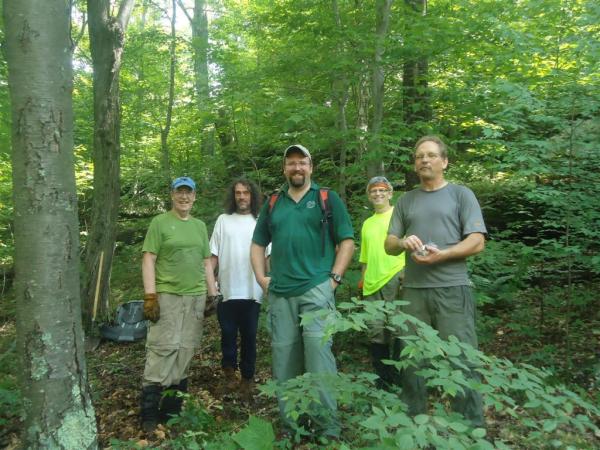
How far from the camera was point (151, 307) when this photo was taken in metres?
3.97

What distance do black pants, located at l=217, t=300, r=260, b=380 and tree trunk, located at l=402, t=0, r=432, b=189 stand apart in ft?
11.3

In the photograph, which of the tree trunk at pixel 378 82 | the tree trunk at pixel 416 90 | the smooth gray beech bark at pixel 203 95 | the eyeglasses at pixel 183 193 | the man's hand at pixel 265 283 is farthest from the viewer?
the smooth gray beech bark at pixel 203 95

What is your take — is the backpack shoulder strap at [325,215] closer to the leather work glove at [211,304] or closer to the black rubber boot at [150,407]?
the leather work glove at [211,304]

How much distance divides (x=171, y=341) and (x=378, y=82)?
4362 mm

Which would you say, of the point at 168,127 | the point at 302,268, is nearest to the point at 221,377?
the point at 302,268

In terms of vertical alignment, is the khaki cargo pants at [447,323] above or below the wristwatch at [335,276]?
below

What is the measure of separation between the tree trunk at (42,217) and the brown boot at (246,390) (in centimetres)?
189

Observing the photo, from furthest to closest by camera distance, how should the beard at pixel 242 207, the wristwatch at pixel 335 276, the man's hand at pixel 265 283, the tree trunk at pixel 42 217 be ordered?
the beard at pixel 242 207, the man's hand at pixel 265 283, the wristwatch at pixel 335 276, the tree trunk at pixel 42 217

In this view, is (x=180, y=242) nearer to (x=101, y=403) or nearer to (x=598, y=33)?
(x=101, y=403)

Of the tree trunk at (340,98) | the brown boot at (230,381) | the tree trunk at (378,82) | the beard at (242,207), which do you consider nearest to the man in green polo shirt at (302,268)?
the beard at (242,207)

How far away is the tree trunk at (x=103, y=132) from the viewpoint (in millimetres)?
7254

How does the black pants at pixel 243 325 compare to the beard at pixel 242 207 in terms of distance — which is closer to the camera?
the black pants at pixel 243 325

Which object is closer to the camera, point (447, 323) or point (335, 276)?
point (447, 323)

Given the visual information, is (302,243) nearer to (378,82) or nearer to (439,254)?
(439,254)
